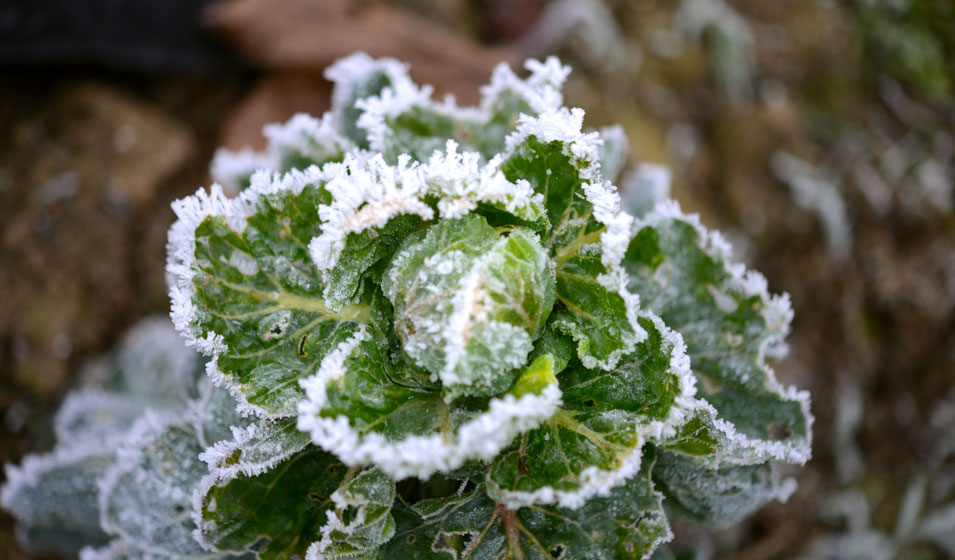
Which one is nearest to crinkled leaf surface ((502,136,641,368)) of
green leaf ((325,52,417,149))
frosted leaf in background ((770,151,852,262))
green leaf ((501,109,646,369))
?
green leaf ((501,109,646,369))

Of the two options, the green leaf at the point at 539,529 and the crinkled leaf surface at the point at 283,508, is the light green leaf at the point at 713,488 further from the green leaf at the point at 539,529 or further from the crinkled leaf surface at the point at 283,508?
the crinkled leaf surface at the point at 283,508

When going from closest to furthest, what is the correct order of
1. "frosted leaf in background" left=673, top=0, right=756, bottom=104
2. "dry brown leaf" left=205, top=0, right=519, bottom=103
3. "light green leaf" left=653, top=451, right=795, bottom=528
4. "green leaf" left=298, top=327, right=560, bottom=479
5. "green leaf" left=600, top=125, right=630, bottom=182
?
"green leaf" left=298, top=327, right=560, bottom=479 < "light green leaf" left=653, top=451, right=795, bottom=528 < "green leaf" left=600, top=125, right=630, bottom=182 < "dry brown leaf" left=205, top=0, right=519, bottom=103 < "frosted leaf in background" left=673, top=0, right=756, bottom=104

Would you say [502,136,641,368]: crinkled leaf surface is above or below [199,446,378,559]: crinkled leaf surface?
above

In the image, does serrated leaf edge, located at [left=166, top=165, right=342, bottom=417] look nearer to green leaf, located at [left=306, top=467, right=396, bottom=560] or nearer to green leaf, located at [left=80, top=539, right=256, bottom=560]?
green leaf, located at [left=306, top=467, right=396, bottom=560]

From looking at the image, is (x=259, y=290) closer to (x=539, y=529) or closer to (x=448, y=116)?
(x=448, y=116)

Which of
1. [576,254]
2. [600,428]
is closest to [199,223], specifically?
[576,254]

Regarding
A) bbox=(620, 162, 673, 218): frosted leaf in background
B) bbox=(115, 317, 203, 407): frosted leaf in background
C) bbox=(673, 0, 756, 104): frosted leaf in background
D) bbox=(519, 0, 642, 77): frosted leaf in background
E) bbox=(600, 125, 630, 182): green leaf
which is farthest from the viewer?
bbox=(673, 0, 756, 104): frosted leaf in background
